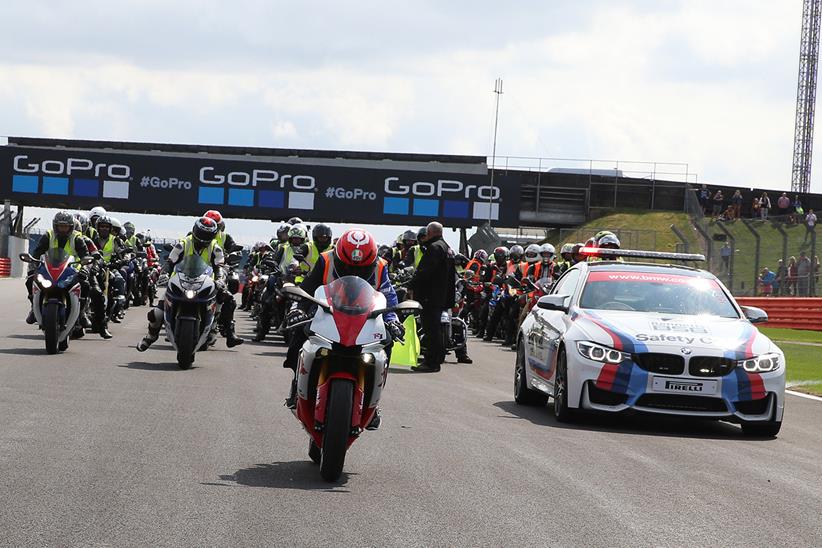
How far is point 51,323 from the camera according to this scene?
17141 millimetres

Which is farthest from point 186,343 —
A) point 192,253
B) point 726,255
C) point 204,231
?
point 726,255

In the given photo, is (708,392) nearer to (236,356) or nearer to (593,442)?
(593,442)

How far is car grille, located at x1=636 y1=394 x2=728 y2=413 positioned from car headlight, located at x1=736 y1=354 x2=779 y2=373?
376mm

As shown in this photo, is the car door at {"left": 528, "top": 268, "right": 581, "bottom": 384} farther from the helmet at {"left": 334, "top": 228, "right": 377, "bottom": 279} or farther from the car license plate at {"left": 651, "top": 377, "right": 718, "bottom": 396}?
the helmet at {"left": 334, "top": 228, "right": 377, "bottom": 279}

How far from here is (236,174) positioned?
63062 mm

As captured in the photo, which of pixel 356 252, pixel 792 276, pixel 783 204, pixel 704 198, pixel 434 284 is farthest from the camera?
pixel 704 198

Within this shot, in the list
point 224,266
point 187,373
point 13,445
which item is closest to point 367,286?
point 13,445

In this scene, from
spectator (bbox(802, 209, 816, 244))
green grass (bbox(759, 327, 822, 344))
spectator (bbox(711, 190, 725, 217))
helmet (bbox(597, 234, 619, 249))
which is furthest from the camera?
spectator (bbox(711, 190, 725, 217))

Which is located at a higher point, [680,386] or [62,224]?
→ [62,224]

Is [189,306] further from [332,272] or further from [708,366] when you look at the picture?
[332,272]

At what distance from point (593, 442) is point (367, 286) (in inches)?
117

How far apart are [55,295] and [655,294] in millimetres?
7530

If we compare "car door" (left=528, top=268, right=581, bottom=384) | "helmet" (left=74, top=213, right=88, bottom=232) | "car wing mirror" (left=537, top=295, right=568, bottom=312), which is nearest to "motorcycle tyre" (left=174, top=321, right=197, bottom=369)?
"car door" (left=528, top=268, right=581, bottom=384)

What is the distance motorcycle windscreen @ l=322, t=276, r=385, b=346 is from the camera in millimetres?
8477
